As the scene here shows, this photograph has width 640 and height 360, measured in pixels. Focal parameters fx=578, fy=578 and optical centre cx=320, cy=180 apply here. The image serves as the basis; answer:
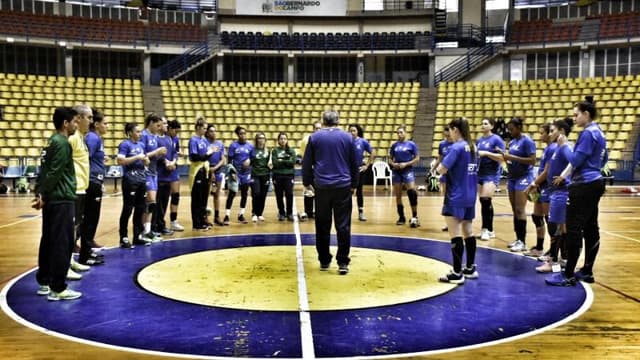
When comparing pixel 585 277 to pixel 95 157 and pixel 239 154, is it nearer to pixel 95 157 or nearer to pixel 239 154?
pixel 95 157

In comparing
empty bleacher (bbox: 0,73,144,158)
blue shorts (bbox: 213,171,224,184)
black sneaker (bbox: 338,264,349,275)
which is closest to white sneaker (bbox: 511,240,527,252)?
black sneaker (bbox: 338,264,349,275)

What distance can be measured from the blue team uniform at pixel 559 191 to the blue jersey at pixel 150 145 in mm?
5640

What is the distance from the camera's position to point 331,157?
6949 mm

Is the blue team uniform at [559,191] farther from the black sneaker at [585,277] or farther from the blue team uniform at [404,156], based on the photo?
the blue team uniform at [404,156]

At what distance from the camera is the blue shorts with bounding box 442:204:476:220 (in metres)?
6.40

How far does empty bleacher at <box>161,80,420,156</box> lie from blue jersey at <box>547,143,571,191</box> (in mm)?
15749

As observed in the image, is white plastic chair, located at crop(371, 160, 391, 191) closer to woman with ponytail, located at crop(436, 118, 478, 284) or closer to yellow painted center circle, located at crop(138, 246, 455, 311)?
yellow painted center circle, located at crop(138, 246, 455, 311)

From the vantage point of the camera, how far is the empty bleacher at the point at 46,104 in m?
20.7

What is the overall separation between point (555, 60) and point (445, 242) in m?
24.2

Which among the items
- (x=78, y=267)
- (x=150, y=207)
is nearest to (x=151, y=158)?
(x=150, y=207)

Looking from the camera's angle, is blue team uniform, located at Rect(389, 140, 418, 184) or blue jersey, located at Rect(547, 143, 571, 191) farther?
blue team uniform, located at Rect(389, 140, 418, 184)

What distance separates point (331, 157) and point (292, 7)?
26.9 m

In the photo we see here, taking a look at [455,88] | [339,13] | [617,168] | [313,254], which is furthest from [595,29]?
[313,254]

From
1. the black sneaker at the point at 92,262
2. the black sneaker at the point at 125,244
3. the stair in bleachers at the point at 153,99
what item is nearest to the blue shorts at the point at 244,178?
the black sneaker at the point at 125,244
